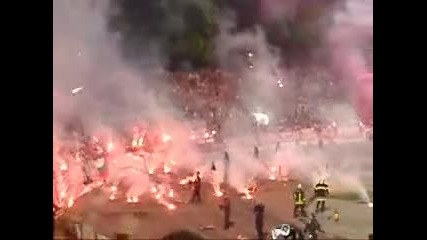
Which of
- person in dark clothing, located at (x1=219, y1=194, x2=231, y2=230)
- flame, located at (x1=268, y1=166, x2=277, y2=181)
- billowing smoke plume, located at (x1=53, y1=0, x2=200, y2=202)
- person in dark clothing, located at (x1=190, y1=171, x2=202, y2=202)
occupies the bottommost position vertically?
person in dark clothing, located at (x1=219, y1=194, x2=231, y2=230)

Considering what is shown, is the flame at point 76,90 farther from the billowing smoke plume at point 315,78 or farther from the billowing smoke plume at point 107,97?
the billowing smoke plume at point 315,78

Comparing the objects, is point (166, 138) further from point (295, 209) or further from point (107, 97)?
point (295, 209)

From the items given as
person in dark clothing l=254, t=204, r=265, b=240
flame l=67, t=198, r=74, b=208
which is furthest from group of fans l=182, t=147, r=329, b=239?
flame l=67, t=198, r=74, b=208

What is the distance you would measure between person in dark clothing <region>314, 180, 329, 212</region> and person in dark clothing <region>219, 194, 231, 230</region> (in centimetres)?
17

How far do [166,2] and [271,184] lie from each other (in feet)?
1.35

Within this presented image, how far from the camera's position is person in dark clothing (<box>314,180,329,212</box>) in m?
1.30

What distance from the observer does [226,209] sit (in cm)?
130

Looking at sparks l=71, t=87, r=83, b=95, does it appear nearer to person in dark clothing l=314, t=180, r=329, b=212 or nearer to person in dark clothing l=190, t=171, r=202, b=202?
person in dark clothing l=190, t=171, r=202, b=202

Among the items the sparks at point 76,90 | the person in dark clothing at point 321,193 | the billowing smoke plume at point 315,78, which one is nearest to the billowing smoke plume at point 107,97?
the sparks at point 76,90

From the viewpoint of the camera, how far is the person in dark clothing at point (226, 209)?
1299 mm

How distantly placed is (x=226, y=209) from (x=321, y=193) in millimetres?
188

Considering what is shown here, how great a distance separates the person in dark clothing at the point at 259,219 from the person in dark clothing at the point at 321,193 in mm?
107
